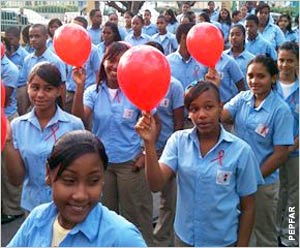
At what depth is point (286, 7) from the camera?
16.1 meters

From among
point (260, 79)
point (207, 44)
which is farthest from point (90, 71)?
point (260, 79)

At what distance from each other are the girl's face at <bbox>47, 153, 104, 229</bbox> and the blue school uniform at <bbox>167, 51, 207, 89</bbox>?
3.65 metres

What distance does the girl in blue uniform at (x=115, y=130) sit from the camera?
372cm

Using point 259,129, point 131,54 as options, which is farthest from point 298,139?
point 131,54

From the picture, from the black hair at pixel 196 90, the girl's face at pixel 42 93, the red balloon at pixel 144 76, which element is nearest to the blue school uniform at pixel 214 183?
the black hair at pixel 196 90

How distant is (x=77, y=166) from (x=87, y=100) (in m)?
2.04

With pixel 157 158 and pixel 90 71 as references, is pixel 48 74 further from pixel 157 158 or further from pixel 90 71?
pixel 90 71

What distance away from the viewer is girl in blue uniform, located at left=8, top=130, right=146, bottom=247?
1752 millimetres

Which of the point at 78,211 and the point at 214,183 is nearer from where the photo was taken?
the point at 78,211

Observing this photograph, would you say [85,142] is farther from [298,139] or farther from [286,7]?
[286,7]

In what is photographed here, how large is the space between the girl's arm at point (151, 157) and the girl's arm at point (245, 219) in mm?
384

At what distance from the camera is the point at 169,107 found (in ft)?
14.4

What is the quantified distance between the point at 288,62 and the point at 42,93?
1918 mm

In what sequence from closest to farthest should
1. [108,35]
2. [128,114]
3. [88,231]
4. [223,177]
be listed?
[88,231] → [223,177] → [128,114] → [108,35]
